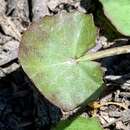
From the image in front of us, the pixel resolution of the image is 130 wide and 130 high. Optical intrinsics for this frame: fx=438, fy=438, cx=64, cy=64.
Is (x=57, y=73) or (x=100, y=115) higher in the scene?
(x=57, y=73)

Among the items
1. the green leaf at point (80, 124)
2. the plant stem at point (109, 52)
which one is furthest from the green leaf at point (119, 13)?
the green leaf at point (80, 124)

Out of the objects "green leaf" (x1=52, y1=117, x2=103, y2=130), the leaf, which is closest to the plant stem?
the leaf

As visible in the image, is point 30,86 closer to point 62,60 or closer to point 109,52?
Result: point 62,60

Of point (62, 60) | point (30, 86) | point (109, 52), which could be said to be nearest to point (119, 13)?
point (109, 52)

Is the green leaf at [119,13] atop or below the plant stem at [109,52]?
atop

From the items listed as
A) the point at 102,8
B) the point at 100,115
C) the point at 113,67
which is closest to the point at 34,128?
the point at 100,115

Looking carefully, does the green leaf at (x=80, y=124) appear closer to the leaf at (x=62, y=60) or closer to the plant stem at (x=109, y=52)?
the leaf at (x=62, y=60)

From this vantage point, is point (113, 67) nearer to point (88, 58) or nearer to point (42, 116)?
point (88, 58)
